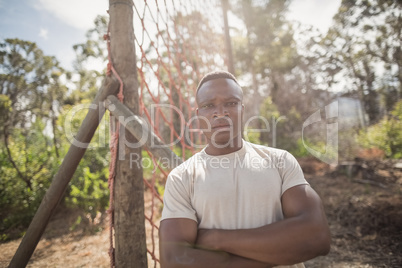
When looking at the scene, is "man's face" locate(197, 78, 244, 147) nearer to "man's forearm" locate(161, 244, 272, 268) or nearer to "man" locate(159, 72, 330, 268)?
"man" locate(159, 72, 330, 268)

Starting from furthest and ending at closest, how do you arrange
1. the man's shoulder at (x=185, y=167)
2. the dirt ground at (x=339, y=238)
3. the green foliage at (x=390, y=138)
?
1. the green foliage at (x=390, y=138)
2. the dirt ground at (x=339, y=238)
3. the man's shoulder at (x=185, y=167)

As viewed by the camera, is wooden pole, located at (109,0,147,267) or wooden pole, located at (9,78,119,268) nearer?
wooden pole, located at (109,0,147,267)

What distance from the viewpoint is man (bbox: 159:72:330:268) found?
892mm

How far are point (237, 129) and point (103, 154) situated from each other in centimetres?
474

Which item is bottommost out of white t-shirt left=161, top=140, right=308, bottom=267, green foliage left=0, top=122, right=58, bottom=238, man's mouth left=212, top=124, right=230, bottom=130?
green foliage left=0, top=122, right=58, bottom=238

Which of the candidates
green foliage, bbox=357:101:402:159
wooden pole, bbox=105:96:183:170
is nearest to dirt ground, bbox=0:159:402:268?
wooden pole, bbox=105:96:183:170

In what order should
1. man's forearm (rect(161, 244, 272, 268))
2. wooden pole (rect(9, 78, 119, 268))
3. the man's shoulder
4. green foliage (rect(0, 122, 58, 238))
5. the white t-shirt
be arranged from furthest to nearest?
green foliage (rect(0, 122, 58, 238))
wooden pole (rect(9, 78, 119, 268))
the man's shoulder
the white t-shirt
man's forearm (rect(161, 244, 272, 268))

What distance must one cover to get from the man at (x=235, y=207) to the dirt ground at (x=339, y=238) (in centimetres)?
171

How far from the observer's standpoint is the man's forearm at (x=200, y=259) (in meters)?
0.88

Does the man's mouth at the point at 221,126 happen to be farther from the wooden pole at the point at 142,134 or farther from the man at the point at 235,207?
the wooden pole at the point at 142,134

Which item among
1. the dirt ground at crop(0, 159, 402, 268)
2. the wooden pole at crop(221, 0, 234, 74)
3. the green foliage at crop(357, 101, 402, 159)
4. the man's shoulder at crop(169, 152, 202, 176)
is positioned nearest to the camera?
the man's shoulder at crop(169, 152, 202, 176)

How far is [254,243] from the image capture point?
89 centimetres

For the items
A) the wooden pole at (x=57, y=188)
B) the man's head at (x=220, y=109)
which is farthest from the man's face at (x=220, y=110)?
the wooden pole at (x=57, y=188)

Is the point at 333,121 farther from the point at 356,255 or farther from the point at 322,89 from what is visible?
the point at 356,255
